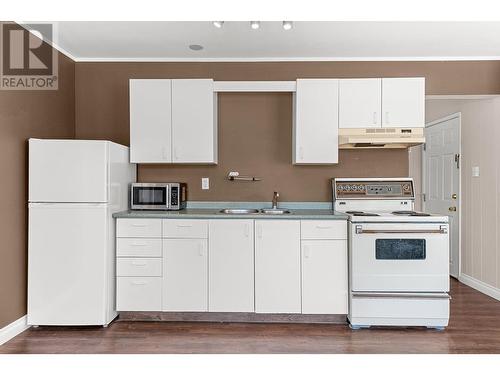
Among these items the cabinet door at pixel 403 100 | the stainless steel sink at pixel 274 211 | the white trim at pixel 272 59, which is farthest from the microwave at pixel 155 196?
the cabinet door at pixel 403 100

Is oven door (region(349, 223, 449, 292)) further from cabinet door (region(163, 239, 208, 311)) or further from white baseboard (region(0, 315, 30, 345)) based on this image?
white baseboard (region(0, 315, 30, 345))

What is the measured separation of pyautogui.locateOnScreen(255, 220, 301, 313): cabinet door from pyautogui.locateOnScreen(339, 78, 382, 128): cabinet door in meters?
1.10

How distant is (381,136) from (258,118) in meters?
1.18

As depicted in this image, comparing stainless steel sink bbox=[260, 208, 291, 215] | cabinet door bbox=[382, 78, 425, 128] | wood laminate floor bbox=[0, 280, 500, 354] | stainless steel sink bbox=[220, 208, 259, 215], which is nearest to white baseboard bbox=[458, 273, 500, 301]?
wood laminate floor bbox=[0, 280, 500, 354]

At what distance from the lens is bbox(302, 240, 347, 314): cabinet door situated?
9.63 ft

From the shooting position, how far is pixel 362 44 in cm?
327

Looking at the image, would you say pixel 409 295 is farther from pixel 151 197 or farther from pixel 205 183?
pixel 151 197

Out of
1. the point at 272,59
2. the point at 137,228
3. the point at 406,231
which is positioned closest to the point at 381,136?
the point at 406,231

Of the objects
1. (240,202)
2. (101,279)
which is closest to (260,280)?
(240,202)

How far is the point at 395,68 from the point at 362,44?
552 mm

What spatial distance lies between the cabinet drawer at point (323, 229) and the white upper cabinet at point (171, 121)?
1.07m

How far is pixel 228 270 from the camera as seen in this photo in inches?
117

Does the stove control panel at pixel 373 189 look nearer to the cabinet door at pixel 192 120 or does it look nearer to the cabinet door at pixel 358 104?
the cabinet door at pixel 358 104

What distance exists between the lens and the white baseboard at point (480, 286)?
366cm
